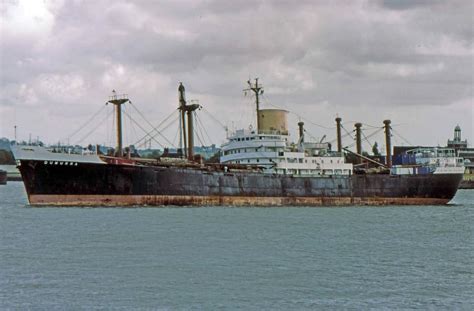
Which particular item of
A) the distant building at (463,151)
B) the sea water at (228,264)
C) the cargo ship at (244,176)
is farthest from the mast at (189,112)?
the distant building at (463,151)

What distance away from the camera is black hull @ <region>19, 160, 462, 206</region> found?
42.1m

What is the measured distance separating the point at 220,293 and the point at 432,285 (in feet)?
20.3

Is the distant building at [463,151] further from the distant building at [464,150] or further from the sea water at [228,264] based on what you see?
the sea water at [228,264]

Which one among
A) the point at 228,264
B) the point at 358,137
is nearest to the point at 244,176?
the point at 358,137

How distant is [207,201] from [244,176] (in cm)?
374

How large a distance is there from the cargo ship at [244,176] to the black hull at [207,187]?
2.4 inches

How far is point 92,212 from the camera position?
38656 mm

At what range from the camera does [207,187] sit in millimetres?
46781

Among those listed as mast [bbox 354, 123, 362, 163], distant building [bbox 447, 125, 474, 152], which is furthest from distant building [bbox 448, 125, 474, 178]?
mast [bbox 354, 123, 362, 163]

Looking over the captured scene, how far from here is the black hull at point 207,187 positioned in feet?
138

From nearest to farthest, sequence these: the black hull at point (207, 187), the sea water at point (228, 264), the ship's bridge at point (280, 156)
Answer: the sea water at point (228, 264), the black hull at point (207, 187), the ship's bridge at point (280, 156)

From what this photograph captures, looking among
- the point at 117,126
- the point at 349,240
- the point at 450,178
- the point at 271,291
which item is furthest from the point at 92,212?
the point at 450,178

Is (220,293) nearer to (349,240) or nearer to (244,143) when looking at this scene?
(349,240)

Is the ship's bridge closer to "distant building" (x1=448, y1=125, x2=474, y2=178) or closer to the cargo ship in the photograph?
the cargo ship
